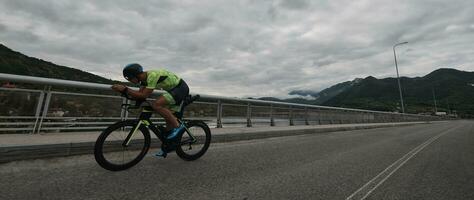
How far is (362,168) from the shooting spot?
4.86 m

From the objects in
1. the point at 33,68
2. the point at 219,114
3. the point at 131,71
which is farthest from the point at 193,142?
the point at 33,68

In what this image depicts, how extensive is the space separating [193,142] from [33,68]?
95942mm

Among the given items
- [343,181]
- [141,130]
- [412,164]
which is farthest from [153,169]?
[412,164]

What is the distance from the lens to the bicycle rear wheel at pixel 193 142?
15.5 feet

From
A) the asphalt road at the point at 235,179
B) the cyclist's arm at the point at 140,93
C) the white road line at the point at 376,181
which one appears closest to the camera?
the asphalt road at the point at 235,179

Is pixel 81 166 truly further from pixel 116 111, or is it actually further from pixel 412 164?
pixel 412 164

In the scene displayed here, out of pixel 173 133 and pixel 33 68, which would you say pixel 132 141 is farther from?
pixel 33 68

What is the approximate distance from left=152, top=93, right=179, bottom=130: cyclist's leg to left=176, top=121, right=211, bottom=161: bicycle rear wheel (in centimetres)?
26

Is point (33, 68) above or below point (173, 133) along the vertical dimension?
above

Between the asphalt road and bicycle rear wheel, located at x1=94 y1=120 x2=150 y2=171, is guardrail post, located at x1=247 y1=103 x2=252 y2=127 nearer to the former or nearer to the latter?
the asphalt road

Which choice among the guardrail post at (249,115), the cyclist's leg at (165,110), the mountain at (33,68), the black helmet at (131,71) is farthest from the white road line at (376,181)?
the mountain at (33,68)

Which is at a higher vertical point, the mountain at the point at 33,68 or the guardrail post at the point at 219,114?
the mountain at the point at 33,68

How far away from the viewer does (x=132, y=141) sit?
12.8ft

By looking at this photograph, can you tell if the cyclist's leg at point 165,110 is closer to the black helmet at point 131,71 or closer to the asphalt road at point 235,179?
the black helmet at point 131,71
